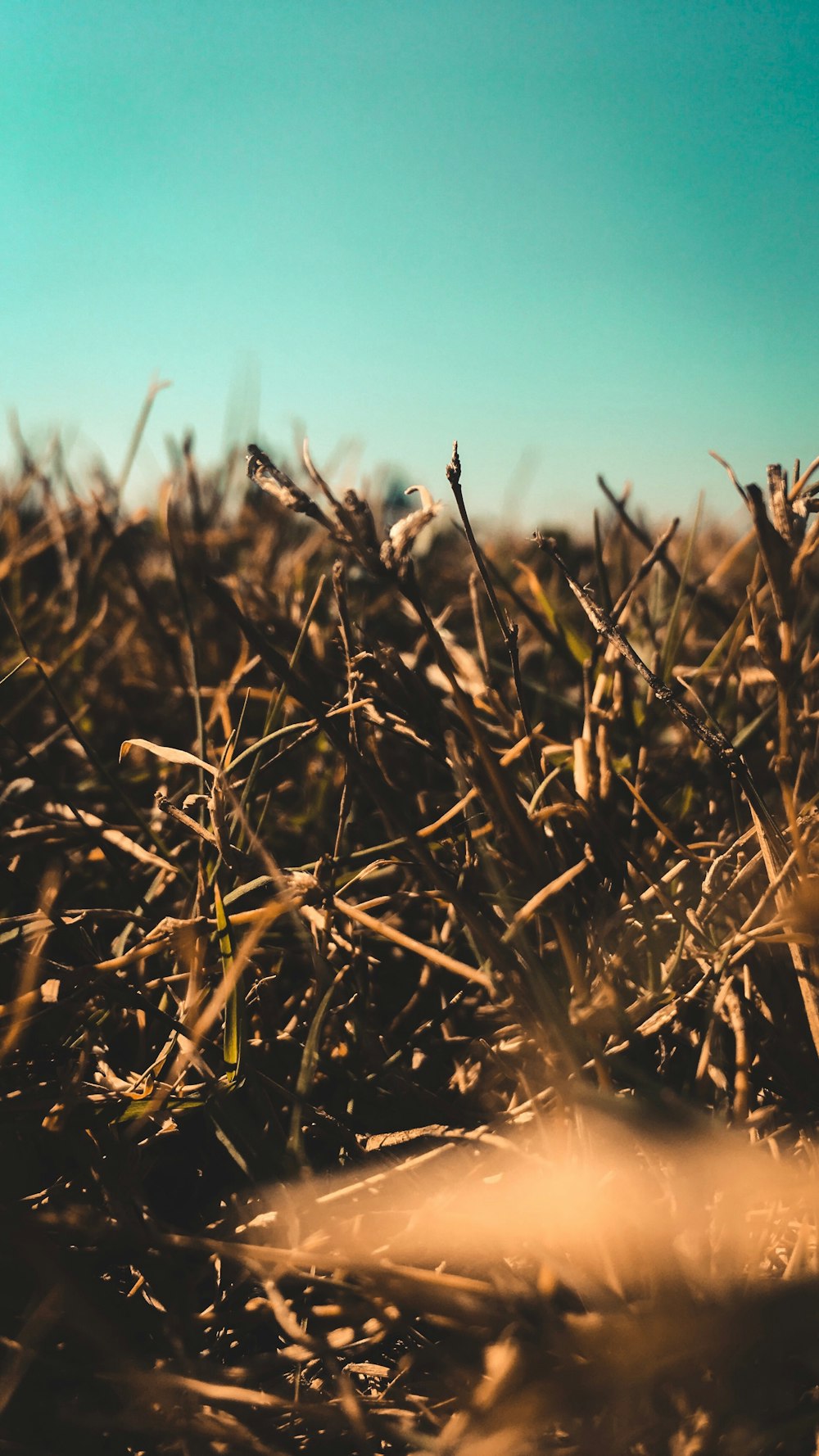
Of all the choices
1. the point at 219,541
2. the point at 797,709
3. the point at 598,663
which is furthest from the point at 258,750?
the point at 219,541

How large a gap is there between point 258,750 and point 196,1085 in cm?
17

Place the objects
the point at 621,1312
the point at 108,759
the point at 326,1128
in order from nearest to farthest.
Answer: the point at 621,1312
the point at 326,1128
the point at 108,759

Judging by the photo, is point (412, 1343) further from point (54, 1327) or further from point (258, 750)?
point (258, 750)

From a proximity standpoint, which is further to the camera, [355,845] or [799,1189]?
[355,845]

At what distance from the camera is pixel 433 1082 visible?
48 cm

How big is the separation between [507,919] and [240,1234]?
19 cm

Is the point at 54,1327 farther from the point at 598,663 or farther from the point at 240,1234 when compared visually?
the point at 598,663

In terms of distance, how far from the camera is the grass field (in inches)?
12.0

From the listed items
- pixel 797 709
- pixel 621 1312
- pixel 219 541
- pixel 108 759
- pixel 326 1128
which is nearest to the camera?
pixel 621 1312

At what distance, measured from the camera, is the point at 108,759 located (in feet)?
2.52

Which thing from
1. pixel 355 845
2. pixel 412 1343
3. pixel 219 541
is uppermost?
pixel 219 541

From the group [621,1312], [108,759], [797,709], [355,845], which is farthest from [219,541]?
[621,1312]

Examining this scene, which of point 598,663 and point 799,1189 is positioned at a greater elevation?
point 598,663

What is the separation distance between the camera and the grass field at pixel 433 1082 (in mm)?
305
